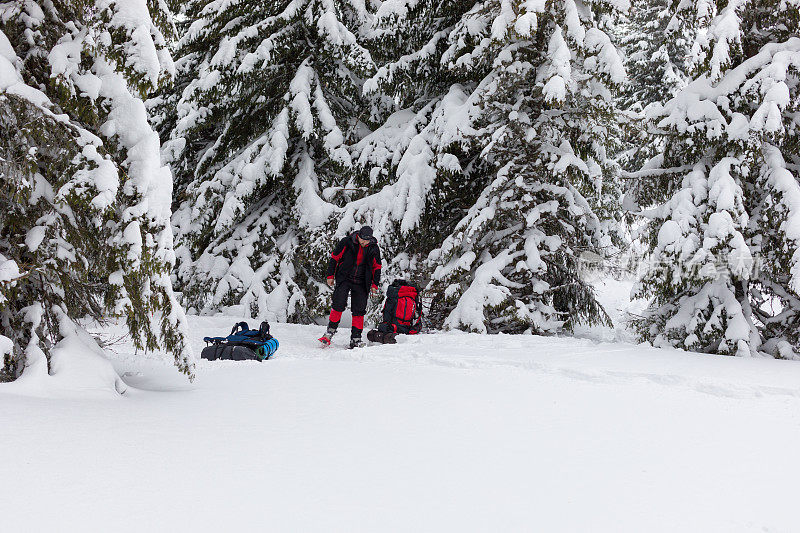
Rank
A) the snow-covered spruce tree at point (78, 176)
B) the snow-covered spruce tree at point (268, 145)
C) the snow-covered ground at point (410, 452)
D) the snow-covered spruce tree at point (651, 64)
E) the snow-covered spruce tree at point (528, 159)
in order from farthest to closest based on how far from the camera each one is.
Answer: the snow-covered spruce tree at point (651, 64) < the snow-covered spruce tree at point (268, 145) < the snow-covered spruce tree at point (528, 159) < the snow-covered spruce tree at point (78, 176) < the snow-covered ground at point (410, 452)

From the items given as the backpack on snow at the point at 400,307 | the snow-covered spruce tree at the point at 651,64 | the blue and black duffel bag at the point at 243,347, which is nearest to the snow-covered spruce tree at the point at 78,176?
the blue and black duffel bag at the point at 243,347

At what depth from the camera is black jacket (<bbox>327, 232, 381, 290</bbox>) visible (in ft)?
29.0

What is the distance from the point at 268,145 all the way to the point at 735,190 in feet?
28.0

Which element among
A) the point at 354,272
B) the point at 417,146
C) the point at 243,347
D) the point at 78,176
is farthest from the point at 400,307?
the point at 78,176

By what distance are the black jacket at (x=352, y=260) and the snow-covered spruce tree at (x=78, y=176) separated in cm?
433

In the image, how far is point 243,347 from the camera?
7.01m

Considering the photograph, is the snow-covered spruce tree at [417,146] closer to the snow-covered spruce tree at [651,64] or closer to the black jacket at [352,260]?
the black jacket at [352,260]

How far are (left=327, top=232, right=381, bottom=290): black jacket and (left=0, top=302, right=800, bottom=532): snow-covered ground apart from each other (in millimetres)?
3279

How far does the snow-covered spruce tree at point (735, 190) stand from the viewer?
6805 mm

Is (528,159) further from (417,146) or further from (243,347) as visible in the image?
(243,347)

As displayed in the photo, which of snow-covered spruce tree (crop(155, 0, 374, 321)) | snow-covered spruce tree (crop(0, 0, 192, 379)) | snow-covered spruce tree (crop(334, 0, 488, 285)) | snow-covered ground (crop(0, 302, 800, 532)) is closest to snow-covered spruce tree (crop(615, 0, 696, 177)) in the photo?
snow-covered spruce tree (crop(334, 0, 488, 285))

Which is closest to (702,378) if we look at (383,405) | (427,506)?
(383,405)

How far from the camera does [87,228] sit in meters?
4.56

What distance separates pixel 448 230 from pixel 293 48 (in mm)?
5419
